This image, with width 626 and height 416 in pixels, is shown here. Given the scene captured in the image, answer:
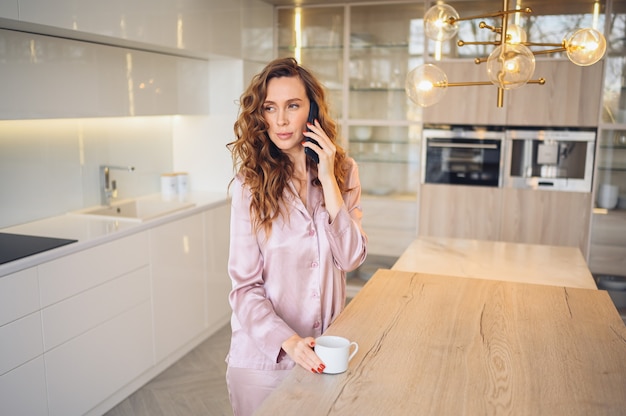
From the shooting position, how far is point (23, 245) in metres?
2.60

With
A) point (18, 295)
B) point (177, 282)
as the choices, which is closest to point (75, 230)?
point (18, 295)

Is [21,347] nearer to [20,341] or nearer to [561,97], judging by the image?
[20,341]

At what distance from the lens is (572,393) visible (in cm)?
131

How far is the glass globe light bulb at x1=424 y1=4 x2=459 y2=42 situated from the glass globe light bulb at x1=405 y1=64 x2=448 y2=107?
0.31m

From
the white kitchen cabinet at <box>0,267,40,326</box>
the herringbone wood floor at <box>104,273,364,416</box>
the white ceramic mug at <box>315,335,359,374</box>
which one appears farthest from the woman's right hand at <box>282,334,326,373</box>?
the herringbone wood floor at <box>104,273,364,416</box>

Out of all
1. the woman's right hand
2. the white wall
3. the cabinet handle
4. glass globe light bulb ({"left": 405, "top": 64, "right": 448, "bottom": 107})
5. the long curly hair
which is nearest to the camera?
the woman's right hand

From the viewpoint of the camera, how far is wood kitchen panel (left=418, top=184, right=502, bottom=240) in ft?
14.1

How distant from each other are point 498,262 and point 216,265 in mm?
1939

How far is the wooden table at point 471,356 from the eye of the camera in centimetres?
125

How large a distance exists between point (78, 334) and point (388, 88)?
9.35 ft

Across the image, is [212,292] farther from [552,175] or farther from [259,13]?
[552,175]

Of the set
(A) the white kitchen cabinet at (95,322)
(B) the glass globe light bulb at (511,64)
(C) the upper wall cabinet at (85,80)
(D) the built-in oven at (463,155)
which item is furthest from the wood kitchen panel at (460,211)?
(B) the glass globe light bulb at (511,64)

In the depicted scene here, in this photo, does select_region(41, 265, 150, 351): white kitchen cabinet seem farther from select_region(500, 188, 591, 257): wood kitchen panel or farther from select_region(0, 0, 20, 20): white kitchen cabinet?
select_region(500, 188, 591, 257): wood kitchen panel

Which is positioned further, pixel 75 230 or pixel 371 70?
pixel 371 70
